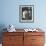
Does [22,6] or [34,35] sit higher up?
[22,6]

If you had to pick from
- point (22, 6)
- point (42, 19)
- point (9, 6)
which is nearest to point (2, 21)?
point (9, 6)

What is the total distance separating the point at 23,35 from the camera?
3.42 meters

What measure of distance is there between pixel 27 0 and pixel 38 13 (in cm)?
55

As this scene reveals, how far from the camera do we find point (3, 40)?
3.44 m

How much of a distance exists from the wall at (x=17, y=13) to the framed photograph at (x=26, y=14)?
10 cm

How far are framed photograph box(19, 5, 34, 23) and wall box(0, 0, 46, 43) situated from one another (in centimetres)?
10

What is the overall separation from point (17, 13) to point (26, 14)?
293 millimetres

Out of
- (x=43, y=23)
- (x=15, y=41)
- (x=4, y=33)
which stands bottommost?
(x=15, y=41)

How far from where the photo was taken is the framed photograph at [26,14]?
12.8 feet

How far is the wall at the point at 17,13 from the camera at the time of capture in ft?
12.8

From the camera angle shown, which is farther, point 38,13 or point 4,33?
point 38,13

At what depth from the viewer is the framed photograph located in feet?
12.8

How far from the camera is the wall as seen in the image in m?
3.89

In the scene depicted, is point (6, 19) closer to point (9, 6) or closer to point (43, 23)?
point (9, 6)
